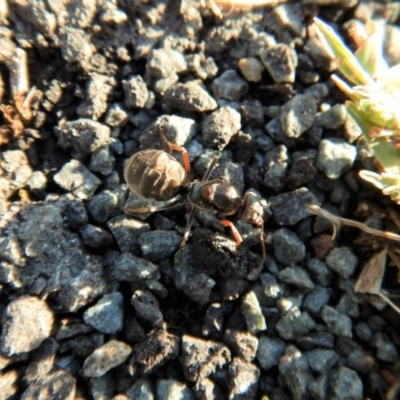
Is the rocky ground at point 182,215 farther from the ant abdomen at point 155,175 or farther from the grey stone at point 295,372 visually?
the ant abdomen at point 155,175

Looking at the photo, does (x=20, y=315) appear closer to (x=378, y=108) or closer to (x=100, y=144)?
(x=100, y=144)

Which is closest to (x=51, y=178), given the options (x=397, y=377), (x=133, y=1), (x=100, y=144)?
(x=100, y=144)

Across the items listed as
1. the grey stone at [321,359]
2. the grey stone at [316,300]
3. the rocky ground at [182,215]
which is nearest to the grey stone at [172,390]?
the rocky ground at [182,215]

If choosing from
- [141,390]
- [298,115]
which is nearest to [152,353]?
[141,390]

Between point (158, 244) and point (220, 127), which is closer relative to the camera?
point (158, 244)

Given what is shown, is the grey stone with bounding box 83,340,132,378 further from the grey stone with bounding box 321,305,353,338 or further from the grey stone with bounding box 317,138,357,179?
the grey stone with bounding box 317,138,357,179

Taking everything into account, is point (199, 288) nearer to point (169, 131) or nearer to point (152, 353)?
point (152, 353)

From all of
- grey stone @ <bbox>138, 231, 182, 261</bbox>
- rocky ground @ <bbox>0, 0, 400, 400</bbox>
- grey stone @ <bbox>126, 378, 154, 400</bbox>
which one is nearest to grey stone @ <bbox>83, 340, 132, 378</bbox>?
rocky ground @ <bbox>0, 0, 400, 400</bbox>
